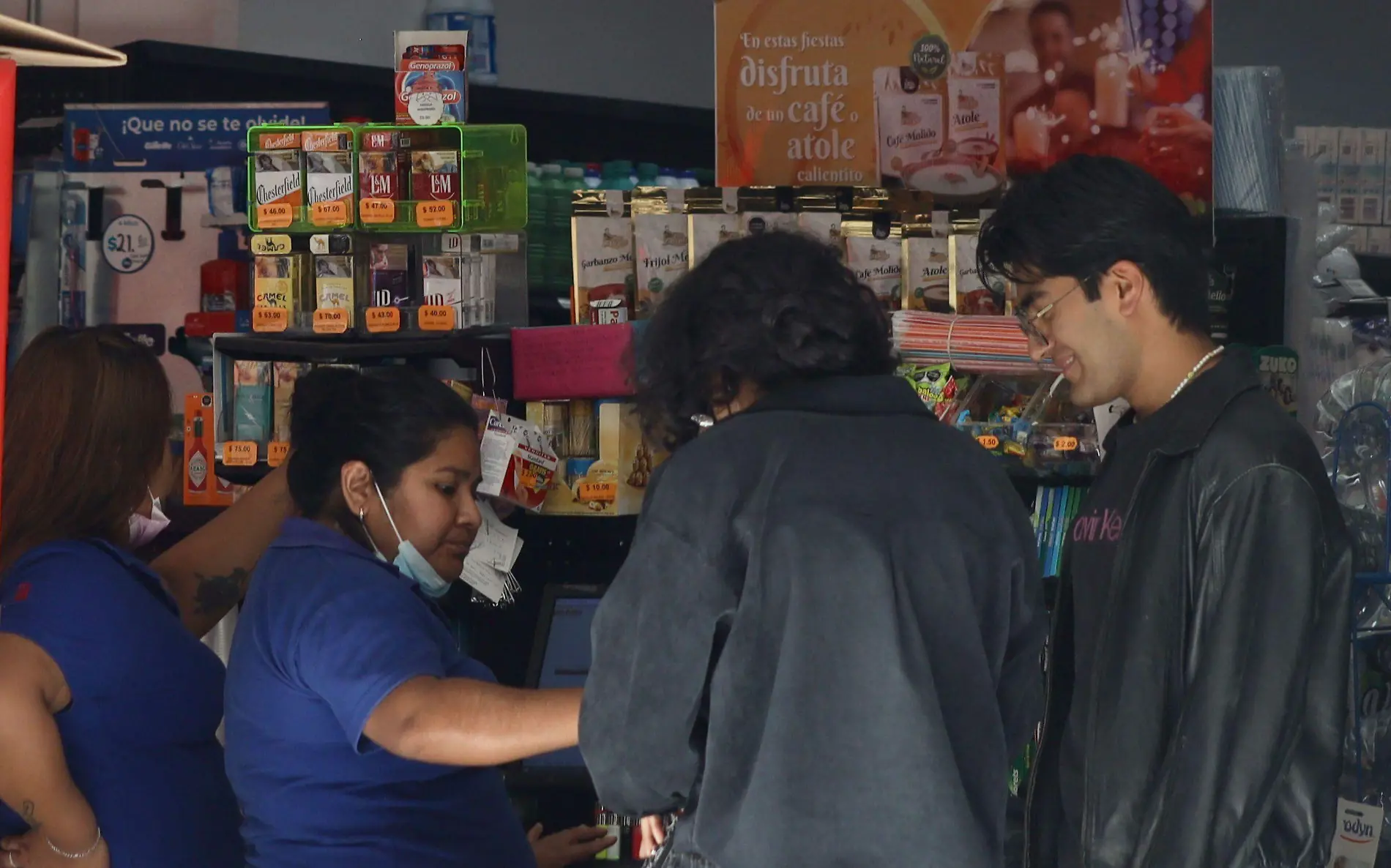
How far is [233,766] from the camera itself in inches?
89.7

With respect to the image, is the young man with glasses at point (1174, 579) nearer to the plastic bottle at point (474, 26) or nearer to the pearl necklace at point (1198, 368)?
the pearl necklace at point (1198, 368)

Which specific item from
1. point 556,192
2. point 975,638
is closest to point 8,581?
point 975,638

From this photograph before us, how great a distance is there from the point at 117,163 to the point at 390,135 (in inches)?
74.6

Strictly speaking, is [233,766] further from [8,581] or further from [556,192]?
[556,192]

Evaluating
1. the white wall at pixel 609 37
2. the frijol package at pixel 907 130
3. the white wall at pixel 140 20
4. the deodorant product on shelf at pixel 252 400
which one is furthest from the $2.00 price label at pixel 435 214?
the white wall at pixel 140 20

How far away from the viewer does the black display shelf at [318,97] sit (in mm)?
5113

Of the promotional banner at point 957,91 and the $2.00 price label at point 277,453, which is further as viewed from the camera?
the promotional banner at point 957,91

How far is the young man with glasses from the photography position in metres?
1.94

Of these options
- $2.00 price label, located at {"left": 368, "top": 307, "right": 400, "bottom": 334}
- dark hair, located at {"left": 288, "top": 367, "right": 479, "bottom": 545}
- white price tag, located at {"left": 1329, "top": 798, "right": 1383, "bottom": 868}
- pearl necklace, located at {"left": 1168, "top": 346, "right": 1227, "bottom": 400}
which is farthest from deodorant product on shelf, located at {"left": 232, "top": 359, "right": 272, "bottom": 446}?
white price tag, located at {"left": 1329, "top": 798, "right": 1383, "bottom": 868}

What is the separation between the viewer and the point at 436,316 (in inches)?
137

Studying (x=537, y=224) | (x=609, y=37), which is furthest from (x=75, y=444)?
(x=609, y=37)

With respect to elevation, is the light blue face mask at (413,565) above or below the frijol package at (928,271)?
below

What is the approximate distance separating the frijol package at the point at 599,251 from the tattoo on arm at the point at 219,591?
1.02 m

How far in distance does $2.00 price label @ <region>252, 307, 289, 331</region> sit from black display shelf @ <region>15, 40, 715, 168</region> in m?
1.59
